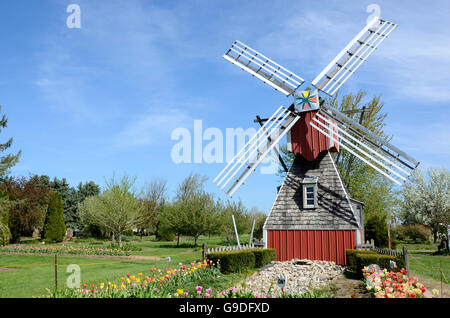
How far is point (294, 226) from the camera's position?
1372 centimetres

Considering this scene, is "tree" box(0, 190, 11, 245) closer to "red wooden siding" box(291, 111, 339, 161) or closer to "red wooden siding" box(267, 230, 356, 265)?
"red wooden siding" box(267, 230, 356, 265)

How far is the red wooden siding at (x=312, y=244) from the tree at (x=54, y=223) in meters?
28.6

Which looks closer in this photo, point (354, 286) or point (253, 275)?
point (354, 286)

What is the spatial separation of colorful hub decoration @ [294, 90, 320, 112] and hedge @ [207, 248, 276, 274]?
20.1 ft

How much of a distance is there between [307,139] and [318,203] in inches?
106

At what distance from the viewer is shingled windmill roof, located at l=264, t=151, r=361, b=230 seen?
1322 cm

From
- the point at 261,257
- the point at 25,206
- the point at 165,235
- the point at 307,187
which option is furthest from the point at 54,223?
the point at 307,187

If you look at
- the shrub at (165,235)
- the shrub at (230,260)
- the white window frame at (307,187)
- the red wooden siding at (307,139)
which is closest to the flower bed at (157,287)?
the shrub at (230,260)

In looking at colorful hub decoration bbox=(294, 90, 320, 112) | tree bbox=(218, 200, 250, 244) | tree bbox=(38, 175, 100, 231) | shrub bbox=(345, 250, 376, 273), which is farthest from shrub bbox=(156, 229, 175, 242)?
shrub bbox=(345, 250, 376, 273)

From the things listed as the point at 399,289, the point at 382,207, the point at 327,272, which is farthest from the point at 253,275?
the point at 382,207
